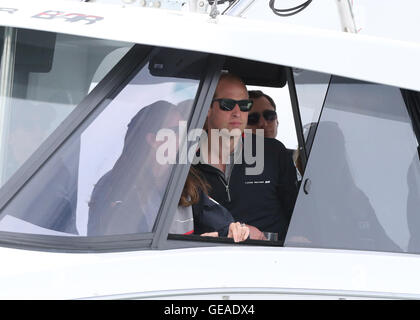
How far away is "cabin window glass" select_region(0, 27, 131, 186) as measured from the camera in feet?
7.94

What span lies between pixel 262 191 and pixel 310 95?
1.50 ft

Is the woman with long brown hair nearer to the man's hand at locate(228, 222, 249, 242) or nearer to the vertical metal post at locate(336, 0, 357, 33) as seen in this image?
the man's hand at locate(228, 222, 249, 242)

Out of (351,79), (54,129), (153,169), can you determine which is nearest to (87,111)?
(54,129)

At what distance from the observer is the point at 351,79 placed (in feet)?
8.34

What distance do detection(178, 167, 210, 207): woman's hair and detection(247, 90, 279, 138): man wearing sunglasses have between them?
0.68 meters

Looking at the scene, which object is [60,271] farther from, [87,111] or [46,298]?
[87,111]

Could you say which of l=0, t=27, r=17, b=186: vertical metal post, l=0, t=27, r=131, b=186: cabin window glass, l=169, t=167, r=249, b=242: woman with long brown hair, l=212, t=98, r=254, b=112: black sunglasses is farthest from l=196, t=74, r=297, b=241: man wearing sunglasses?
l=0, t=27, r=17, b=186: vertical metal post

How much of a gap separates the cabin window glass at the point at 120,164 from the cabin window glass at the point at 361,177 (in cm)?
48

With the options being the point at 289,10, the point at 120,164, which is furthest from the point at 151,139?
the point at 289,10

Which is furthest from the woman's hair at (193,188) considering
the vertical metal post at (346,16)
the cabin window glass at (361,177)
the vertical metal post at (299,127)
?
the vertical metal post at (346,16)

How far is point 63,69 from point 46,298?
745 millimetres

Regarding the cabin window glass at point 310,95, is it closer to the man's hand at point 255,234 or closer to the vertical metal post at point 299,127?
the vertical metal post at point 299,127

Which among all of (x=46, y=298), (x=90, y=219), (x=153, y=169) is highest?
(x=153, y=169)

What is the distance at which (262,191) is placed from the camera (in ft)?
10.5
